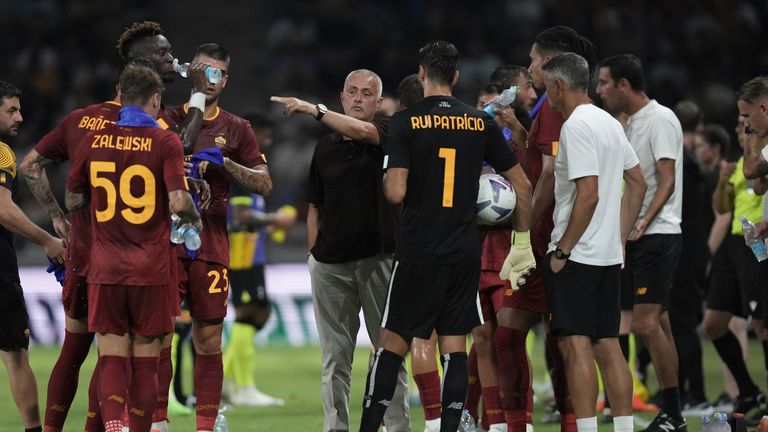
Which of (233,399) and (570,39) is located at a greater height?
(570,39)

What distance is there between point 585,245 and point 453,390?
120 centimetres

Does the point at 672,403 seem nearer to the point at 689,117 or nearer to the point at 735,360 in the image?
the point at 735,360

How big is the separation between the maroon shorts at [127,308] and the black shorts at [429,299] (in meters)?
1.36

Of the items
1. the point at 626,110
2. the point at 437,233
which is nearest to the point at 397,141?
the point at 437,233

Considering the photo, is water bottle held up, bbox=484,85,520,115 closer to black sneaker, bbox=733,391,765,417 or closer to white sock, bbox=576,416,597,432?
white sock, bbox=576,416,597,432

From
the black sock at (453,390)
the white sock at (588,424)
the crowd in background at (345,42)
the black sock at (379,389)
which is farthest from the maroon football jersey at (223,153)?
the crowd in background at (345,42)

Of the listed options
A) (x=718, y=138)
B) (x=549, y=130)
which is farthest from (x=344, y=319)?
(x=718, y=138)

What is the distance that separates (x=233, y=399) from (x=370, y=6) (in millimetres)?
12224

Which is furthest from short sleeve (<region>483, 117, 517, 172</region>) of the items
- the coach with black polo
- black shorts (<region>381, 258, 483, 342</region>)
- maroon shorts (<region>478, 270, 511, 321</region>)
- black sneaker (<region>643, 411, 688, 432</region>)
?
black sneaker (<region>643, 411, 688, 432</region>)

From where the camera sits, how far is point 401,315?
7160mm

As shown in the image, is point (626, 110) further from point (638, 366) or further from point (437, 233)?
point (638, 366)

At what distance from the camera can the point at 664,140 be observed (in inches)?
341

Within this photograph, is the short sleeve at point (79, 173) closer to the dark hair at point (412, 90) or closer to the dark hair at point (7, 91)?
the dark hair at point (7, 91)

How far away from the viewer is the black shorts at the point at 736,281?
967 centimetres
